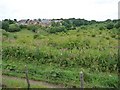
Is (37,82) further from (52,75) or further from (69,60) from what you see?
(69,60)

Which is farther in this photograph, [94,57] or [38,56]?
[38,56]

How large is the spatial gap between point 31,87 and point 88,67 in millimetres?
4029

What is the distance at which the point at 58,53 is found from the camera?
16.0 m

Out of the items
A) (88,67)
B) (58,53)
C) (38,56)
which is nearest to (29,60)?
(38,56)

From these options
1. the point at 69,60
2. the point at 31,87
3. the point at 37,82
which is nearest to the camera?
the point at 31,87

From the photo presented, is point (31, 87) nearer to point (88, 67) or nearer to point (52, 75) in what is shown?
point (52, 75)

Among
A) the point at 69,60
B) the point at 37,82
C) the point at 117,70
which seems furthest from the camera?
the point at 69,60

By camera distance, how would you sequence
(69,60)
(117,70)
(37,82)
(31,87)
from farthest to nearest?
(69,60), (117,70), (37,82), (31,87)

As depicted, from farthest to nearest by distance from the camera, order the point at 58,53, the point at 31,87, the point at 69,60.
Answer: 1. the point at 58,53
2. the point at 69,60
3. the point at 31,87

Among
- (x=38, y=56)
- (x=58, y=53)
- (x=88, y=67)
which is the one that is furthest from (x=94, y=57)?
(x=38, y=56)

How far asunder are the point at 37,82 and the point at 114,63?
12.4 feet

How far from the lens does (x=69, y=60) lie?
48.8 ft

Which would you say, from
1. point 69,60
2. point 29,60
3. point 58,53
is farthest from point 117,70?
point 29,60

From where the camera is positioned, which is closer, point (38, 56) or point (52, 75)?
point (52, 75)
